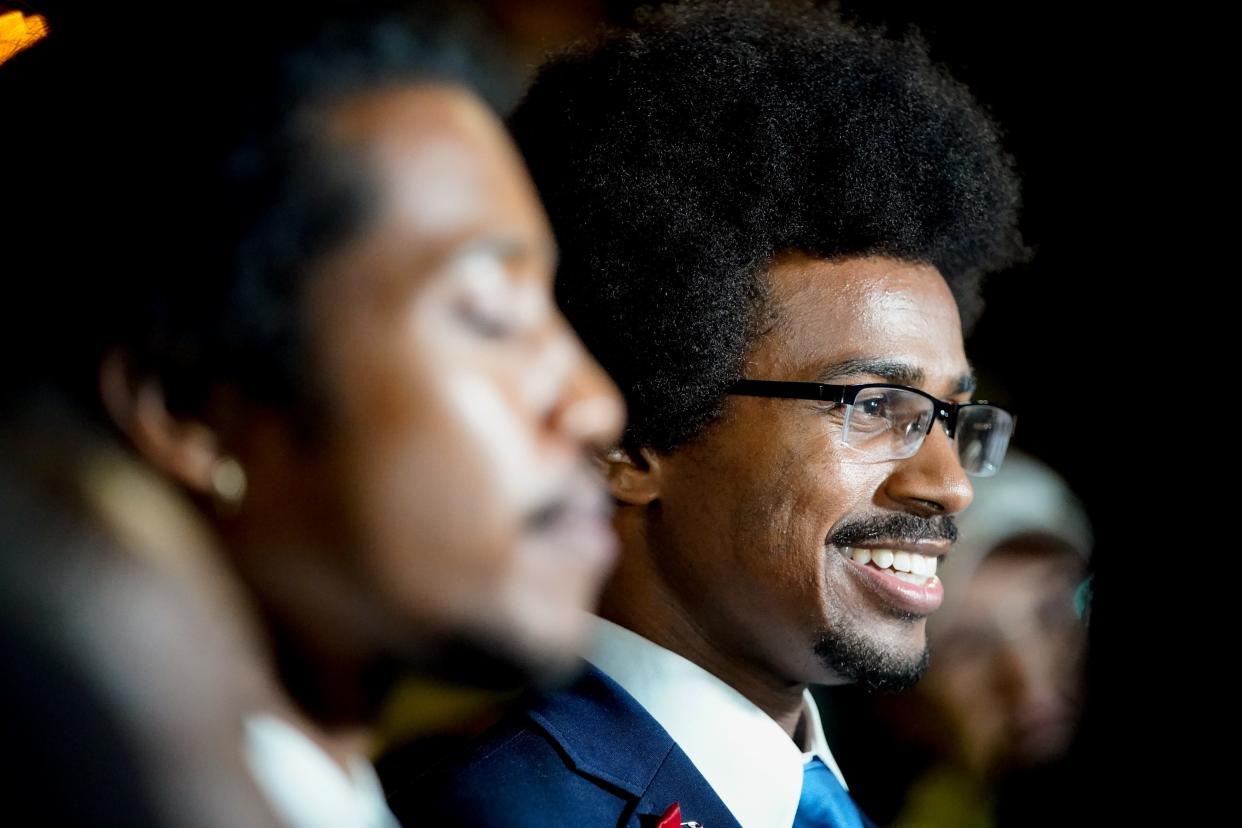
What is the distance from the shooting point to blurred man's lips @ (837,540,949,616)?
1.54m

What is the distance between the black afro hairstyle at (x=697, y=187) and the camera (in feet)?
5.31

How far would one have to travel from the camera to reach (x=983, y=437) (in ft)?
6.05

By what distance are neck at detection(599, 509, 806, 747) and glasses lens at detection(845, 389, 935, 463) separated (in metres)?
0.30

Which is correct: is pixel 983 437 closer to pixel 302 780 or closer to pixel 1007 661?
pixel 1007 661

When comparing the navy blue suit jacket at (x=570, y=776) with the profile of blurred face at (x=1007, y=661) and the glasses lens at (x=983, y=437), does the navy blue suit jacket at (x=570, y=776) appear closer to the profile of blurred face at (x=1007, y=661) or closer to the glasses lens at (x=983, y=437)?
the glasses lens at (x=983, y=437)

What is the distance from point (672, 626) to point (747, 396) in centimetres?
32

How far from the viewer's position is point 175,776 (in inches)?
24.7

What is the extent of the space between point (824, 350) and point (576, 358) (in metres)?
0.81

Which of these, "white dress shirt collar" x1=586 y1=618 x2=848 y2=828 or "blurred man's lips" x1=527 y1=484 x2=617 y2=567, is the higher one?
"blurred man's lips" x1=527 y1=484 x2=617 y2=567

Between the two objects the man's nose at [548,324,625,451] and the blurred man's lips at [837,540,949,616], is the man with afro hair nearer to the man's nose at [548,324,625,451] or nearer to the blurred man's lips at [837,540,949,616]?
the blurred man's lips at [837,540,949,616]

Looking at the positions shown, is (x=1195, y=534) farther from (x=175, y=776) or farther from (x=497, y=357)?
(x=175, y=776)

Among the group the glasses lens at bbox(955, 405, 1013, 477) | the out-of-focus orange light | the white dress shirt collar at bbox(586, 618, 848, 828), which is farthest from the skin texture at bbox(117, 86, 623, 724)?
the glasses lens at bbox(955, 405, 1013, 477)

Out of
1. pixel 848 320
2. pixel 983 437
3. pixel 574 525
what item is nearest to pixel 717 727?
pixel 848 320

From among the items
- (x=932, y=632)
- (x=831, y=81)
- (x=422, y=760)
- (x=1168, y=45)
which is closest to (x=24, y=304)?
(x=422, y=760)
